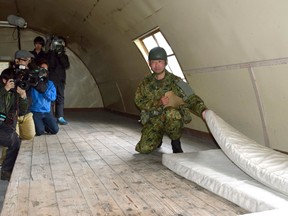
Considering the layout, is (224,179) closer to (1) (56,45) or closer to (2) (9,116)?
(2) (9,116)

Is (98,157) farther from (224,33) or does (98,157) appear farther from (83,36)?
(83,36)

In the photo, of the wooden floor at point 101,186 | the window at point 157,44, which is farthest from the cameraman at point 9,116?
the window at point 157,44

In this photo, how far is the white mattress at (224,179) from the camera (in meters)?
1.74

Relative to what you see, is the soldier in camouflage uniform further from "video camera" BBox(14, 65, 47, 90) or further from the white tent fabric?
"video camera" BBox(14, 65, 47, 90)

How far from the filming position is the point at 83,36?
23.5ft

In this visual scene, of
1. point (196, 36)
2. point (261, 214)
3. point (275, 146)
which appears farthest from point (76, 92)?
point (261, 214)

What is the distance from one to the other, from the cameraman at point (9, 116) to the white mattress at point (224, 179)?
1.66 m

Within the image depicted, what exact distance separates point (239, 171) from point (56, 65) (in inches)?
165

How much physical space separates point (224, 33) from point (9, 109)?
2250mm

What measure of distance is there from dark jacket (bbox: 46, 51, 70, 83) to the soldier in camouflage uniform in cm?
281

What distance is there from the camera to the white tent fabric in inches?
70.0

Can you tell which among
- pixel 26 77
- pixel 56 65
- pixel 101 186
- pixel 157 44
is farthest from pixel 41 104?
pixel 101 186

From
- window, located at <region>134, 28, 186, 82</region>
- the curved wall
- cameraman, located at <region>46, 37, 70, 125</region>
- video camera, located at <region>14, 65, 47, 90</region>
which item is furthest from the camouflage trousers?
cameraman, located at <region>46, 37, 70, 125</region>

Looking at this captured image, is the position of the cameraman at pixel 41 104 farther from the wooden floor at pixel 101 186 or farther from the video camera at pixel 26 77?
the wooden floor at pixel 101 186
